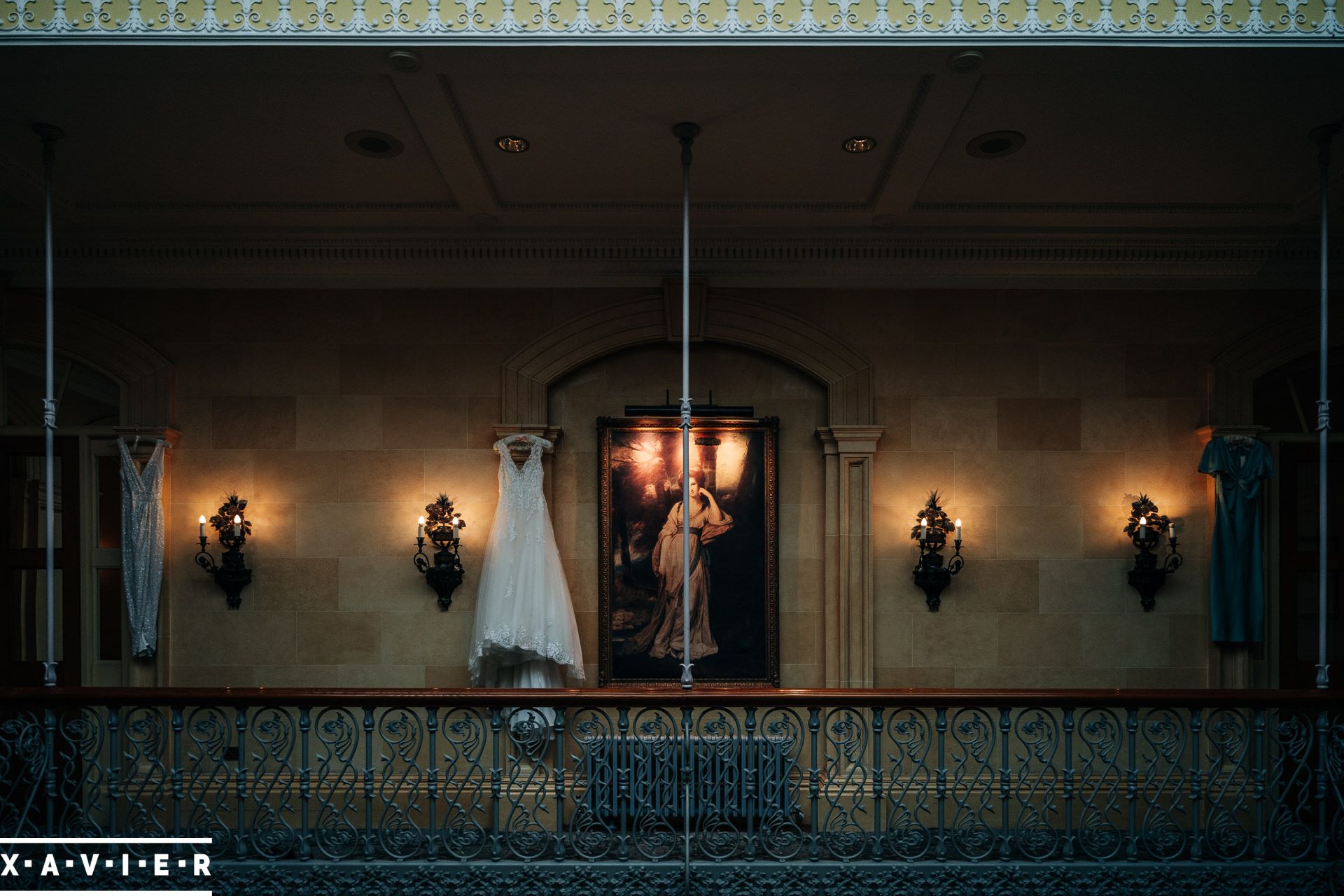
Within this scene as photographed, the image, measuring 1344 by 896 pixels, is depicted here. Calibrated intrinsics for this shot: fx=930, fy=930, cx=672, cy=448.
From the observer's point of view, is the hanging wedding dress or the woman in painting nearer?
the hanging wedding dress

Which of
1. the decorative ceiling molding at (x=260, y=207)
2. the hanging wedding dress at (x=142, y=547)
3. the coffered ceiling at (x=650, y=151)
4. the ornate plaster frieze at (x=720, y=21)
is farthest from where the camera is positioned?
the hanging wedding dress at (x=142, y=547)

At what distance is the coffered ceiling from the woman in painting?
1716 mm

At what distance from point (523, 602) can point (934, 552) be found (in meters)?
2.83

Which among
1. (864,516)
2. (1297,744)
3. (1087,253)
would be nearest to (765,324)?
(864,516)

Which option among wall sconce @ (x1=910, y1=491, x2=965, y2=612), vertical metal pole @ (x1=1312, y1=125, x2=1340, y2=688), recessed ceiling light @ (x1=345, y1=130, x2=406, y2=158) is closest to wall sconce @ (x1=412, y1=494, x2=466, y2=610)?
recessed ceiling light @ (x1=345, y1=130, x2=406, y2=158)

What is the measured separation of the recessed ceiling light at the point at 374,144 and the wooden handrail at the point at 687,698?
2964 mm

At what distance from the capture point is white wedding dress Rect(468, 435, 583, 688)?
238 inches

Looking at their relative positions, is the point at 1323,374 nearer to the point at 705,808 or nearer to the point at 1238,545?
the point at 1238,545

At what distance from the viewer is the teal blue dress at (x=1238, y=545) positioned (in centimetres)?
634

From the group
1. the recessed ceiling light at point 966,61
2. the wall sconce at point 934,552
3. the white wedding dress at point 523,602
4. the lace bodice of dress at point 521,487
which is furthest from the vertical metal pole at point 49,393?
the wall sconce at point 934,552

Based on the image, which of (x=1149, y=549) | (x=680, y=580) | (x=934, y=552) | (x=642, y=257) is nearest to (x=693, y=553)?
(x=680, y=580)

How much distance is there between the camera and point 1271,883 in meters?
4.57

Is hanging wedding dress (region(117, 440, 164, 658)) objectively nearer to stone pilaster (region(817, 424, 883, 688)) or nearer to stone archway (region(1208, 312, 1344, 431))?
stone pilaster (region(817, 424, 883, 688))

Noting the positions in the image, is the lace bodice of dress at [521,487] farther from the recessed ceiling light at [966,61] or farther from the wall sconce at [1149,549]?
the wall sconce at [1149,549]
